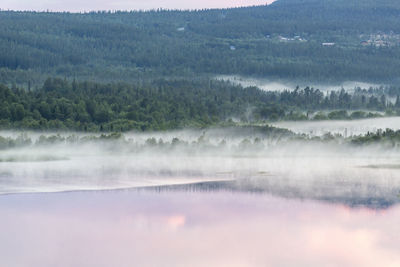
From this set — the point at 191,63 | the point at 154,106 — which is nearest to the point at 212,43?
the point at 191,63

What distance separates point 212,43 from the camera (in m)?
95.6

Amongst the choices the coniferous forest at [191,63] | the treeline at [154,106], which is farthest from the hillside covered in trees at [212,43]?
the treeline at [154,106]

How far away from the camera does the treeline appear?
39.0 metres

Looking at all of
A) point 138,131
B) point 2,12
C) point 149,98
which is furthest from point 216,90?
point 2,12

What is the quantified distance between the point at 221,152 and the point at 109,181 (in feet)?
26.6

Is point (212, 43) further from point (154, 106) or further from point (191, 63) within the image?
point (154, 106)

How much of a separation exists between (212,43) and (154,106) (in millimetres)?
52302

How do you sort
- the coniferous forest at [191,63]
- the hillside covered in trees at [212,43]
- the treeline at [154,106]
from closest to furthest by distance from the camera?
1. the treeline at [154,106]
2. the coniferous forest at [191,63]
3. the hillside covered in trees at [212,43]

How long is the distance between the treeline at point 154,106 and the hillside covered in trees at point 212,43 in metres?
12.7

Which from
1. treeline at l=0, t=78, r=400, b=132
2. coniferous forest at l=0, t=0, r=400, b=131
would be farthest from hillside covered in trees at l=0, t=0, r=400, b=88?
treeline at l=0, t=78, r=400, b=132

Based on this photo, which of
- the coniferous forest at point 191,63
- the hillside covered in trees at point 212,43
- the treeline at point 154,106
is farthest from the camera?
the hillside covered in trees at point 212,43

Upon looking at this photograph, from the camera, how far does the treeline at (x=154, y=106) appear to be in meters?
39.0

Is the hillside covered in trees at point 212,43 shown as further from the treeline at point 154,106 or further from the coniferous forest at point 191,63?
the treeline at point 154,106

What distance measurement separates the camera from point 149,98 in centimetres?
4578
